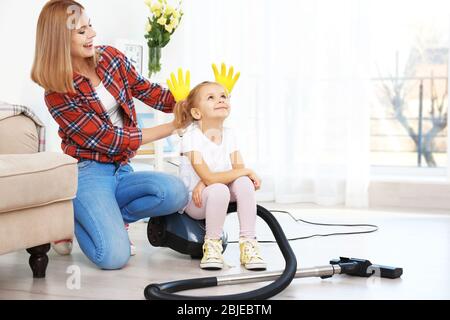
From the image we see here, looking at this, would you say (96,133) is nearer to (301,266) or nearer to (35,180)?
(35,180)

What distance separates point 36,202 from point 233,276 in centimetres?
59

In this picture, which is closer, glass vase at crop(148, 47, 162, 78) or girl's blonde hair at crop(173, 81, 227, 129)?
girl's blonde hair at crop(173, 81, 227, 129)

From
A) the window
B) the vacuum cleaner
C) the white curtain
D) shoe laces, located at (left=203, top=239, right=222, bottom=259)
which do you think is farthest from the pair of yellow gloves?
the window

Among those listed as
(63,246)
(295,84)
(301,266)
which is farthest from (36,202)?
(295,84)

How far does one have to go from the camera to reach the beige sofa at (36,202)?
1.85 m

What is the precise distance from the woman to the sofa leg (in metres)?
0.18

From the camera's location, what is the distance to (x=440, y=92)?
3984 mm

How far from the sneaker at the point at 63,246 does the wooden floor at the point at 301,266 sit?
0.08 ft

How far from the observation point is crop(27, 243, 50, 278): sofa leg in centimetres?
205

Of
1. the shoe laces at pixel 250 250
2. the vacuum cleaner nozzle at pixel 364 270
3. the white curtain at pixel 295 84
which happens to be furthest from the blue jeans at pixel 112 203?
the white curtain at pixel 295 84

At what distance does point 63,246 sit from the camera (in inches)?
95.5

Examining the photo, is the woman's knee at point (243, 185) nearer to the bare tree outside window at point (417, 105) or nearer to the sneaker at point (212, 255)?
the sneaker at point (212, 255)

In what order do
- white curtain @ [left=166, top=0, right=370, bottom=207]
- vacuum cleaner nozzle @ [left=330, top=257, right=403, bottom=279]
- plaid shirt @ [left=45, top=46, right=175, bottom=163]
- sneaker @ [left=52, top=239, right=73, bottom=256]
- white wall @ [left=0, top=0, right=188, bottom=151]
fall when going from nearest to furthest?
1. vacuum cleaner nozzle @ [left=330, top=257, right=403, bottom=279]
2. plaid shirt @ [left=45, top=46, right=175, bottom=163]
3. sneaker @ [left=52, top=239, right=73, bottom=256]
4. white wall @ [left=0, top=0, right=188, bottom=151]
5. white curtain @ [left=166, top=0, right=370, bottom=207]

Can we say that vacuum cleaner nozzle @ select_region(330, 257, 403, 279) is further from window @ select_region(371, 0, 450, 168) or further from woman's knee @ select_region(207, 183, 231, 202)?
window @ select_region(371, 0, 450, 168)
